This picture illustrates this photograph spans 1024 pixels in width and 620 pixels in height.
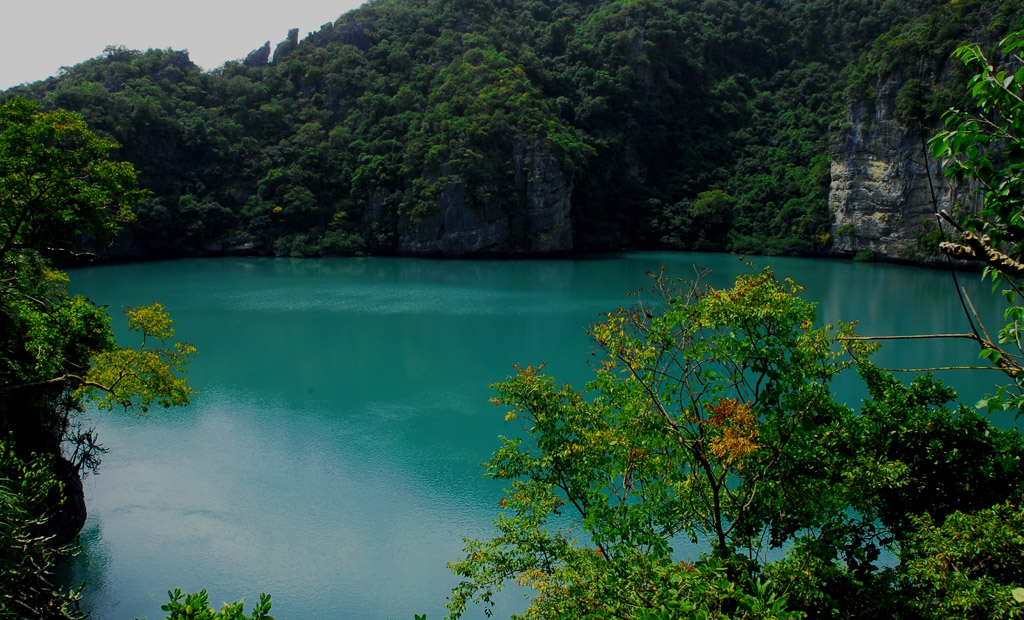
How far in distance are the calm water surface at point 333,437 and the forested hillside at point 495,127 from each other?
43.3 feet

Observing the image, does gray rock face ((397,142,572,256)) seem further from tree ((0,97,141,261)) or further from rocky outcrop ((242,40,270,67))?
tree ((0,97,141,261))

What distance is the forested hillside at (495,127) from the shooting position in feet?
126

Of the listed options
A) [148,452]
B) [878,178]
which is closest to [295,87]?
[878,178]

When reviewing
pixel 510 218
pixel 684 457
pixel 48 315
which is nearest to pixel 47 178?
pixel 48 315

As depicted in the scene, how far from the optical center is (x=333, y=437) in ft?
38.5

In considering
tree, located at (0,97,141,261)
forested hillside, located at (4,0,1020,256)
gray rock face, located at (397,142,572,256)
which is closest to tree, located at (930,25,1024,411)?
tree, located at (0,97,141,261)

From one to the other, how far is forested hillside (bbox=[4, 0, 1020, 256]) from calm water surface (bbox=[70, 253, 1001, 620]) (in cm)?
1318

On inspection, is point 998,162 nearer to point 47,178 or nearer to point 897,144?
point 47,178

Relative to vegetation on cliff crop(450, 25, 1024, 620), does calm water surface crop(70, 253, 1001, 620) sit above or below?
below

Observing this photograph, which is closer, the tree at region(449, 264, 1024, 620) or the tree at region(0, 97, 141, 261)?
the tree at region(449, 264, 1024, 620)

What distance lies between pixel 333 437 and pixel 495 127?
29.1 metres

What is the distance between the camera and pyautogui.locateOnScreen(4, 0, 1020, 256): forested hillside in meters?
38.3

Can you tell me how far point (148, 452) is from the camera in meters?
11.0

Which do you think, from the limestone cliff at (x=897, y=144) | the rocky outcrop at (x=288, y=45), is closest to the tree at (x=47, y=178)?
the limestone cliff at (x=897, y=144)
